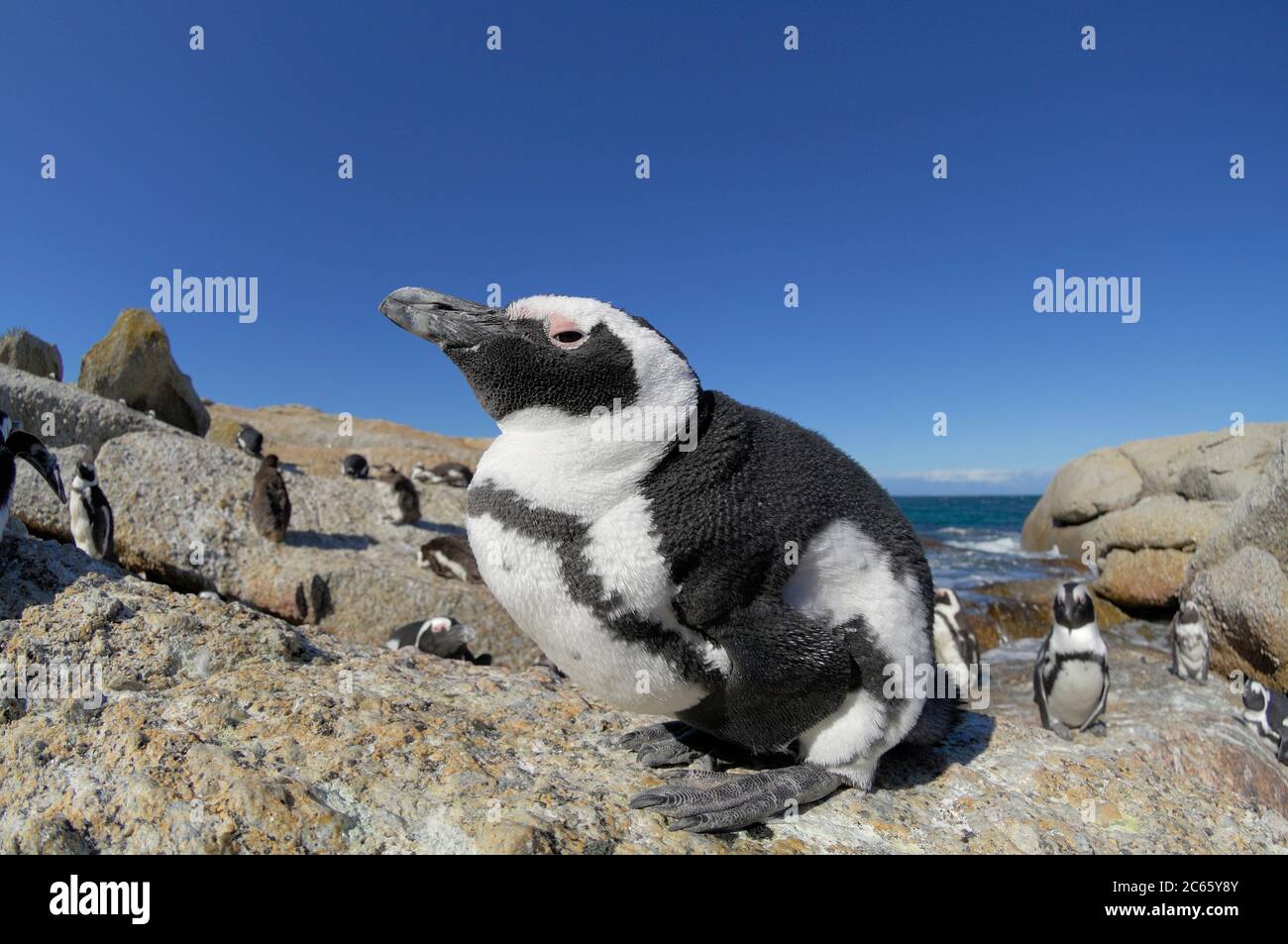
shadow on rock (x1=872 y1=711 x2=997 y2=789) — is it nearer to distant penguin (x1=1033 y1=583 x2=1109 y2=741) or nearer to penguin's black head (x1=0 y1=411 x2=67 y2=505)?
distant penguin (x1=1033 y1=583 x2=1109 y2=741)

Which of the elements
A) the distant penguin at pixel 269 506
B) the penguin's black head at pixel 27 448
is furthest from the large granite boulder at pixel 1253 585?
the distant penguin at pixel 269 506

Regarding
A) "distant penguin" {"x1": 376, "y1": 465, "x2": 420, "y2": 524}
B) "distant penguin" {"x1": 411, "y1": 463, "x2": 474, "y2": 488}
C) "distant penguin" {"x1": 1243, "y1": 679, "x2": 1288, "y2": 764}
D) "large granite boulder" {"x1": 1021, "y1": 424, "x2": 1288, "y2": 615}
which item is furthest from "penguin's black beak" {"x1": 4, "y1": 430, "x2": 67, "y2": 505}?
"large granite boulder" {"x1": 1021, "y1": 424, "x2": 1288, "y2": 615}

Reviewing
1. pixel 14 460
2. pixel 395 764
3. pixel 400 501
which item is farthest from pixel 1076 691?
pixel 400 501

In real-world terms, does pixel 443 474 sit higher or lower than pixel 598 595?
higher

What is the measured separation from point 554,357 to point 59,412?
10332mm

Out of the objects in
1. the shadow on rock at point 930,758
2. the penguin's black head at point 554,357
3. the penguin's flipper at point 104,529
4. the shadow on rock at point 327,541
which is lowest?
the shadow on rock at point 930,758

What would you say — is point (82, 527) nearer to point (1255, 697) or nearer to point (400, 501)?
point (400, 501)

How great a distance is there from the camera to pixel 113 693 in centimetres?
203

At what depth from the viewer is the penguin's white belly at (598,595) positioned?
1722mm

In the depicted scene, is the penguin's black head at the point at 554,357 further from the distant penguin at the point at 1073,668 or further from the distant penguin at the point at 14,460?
the distant penguin at the point at 1073,668

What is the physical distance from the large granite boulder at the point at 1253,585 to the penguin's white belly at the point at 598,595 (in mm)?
8324

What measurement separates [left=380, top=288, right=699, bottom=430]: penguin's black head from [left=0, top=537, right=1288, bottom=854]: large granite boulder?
3.21 feet

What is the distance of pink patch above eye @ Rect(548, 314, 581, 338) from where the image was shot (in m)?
1.80

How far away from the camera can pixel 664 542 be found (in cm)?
173
